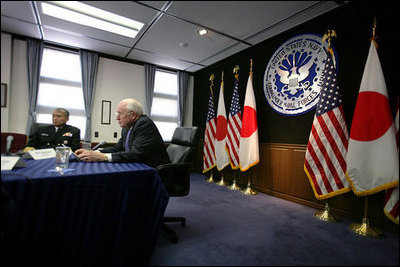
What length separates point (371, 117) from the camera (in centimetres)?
181

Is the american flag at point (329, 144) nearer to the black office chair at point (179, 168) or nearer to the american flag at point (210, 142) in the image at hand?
the black office chair at point (179, 168)

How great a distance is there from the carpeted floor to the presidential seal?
145cm

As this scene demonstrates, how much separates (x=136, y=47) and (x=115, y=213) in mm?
2872

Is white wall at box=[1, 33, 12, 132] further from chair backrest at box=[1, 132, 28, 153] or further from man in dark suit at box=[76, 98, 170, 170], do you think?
man in dark suit at box=[76, 98, 170, 170]

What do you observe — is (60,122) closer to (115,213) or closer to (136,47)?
(115,213)

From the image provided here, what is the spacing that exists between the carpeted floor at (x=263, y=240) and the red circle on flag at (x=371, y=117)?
2.91ft

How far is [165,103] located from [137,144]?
286cm

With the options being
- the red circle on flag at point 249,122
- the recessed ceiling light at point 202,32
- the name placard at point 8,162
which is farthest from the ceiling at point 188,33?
the red circle on flag at point 249,122

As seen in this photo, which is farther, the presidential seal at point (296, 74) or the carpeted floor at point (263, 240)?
the presidential seal at point (296, 74)

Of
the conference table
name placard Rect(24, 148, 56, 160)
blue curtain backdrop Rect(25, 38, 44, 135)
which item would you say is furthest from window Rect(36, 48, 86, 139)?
the conference table

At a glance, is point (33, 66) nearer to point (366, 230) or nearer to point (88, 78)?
point (88, 78)

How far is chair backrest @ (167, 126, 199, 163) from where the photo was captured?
6.16ft

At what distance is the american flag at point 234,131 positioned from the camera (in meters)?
3.31

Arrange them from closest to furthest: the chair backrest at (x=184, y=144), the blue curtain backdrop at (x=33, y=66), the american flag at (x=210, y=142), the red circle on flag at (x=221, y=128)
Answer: the blue curtain backdrop at (x=33, y=66) → the chair backrest at (x=184, y=144) → the red circle on flag at (x=221, y=128) → the american flag at (x=210, y=142)
